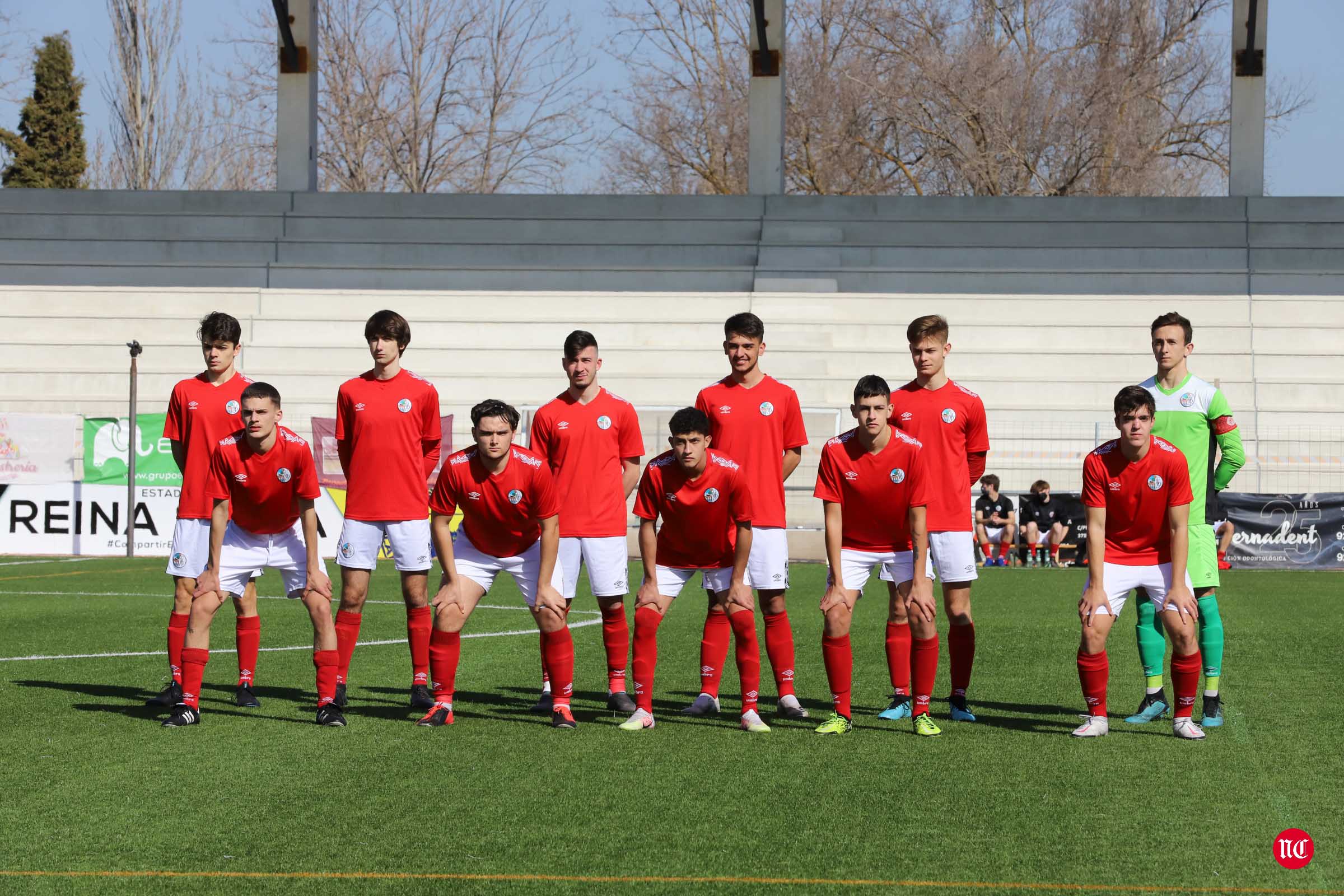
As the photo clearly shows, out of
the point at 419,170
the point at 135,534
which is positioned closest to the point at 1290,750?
the point at 135,534

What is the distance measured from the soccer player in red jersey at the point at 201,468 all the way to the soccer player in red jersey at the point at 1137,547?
4.48 metres

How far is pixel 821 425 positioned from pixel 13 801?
17.3 meters

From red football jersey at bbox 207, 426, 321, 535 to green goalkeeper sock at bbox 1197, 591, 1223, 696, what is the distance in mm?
4697

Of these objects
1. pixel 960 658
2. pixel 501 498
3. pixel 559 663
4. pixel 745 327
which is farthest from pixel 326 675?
pixel 960 658

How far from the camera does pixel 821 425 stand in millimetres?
22484

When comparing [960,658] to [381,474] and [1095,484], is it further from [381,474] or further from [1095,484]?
[381,474]

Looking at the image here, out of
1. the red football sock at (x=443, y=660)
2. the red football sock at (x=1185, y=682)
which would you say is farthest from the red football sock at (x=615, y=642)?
the red football sock at (x=1185, y=682)

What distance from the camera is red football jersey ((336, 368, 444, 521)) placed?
326 inches

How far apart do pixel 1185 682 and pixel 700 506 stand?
8.41 feet

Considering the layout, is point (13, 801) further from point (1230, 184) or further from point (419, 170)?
point (419, 170)

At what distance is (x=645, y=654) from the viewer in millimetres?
7816

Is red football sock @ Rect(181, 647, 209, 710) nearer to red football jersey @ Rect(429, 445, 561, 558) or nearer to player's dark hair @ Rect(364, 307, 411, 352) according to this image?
red football jersey @ Rect(429, 445, 561, 558)

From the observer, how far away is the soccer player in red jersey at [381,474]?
27.0 feet

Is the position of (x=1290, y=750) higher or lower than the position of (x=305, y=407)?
lower
